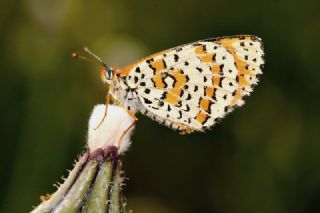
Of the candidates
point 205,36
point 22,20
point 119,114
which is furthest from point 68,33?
point 119,114

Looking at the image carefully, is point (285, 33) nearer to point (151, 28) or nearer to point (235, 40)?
point (151, 28)

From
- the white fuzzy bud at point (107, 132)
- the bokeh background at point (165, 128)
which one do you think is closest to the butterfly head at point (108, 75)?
the white fuzzy bud at point (107, 132)

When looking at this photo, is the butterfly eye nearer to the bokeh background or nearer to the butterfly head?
the butterfly head

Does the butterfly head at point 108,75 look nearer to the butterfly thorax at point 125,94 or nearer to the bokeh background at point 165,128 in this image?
the butterfly thorax at point 125,94

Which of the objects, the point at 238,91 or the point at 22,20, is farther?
the point at 22,20

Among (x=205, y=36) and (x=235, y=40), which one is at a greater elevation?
(x=205, y=36)

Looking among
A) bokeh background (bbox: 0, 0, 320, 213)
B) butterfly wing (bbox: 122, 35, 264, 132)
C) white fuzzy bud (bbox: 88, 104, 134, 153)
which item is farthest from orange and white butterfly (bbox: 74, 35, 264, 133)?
bokeh background (bbox: 0, 0, 320, 213)
